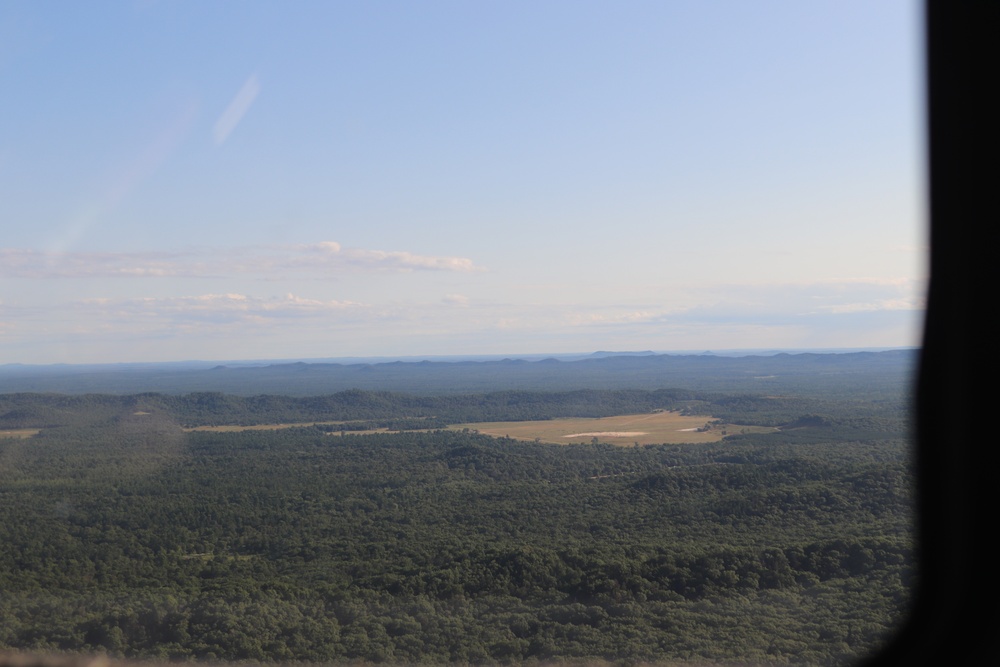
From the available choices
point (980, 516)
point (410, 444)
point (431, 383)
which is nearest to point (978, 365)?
point (980, 516)

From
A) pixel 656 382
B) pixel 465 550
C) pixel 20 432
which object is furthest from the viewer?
pixel 656 382

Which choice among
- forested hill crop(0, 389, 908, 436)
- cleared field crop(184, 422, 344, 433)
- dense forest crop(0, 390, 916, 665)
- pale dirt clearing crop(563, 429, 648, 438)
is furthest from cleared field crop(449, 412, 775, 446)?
cleared field crop(184, 422, 344, 433)

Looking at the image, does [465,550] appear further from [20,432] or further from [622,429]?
[20,432]

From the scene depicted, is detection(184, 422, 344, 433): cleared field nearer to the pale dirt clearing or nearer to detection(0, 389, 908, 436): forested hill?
detection(0, 389, 908, 436): forested hill

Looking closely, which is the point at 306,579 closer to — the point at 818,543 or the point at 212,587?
the point at 212,587

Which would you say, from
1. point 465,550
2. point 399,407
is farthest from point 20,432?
point 465,550

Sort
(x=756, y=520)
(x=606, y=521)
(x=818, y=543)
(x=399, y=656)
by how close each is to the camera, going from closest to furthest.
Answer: (x=399, y=656)
(x=818, y=543)
(x=756, y=520)
(x=606, y=521)

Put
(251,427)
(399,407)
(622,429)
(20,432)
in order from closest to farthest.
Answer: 1. (622,429)
2. (20,432)
3. (251,427)
4. (399,407)
